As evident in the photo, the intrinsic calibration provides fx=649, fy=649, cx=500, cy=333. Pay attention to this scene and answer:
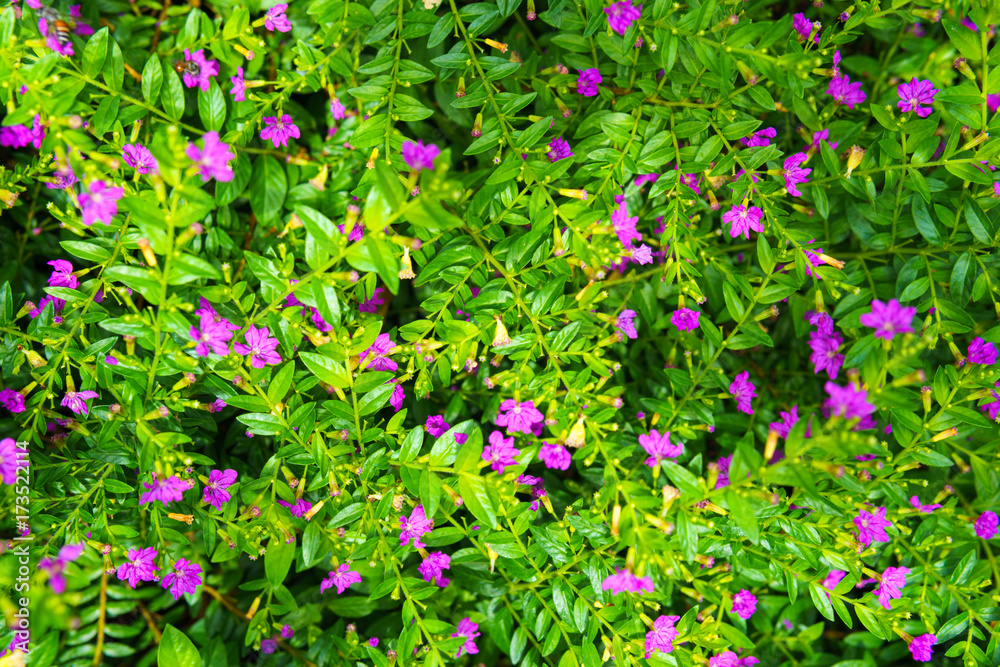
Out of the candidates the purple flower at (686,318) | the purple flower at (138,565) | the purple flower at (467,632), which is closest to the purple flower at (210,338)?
the purple flower at (138,565)

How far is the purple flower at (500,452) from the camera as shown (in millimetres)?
1767

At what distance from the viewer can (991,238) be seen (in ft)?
6.10

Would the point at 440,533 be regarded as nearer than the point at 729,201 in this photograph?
Yes

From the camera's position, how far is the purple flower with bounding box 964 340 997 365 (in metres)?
1.90

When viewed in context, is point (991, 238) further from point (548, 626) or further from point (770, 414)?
point (548, 626)

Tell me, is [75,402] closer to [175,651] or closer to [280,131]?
[175,651]

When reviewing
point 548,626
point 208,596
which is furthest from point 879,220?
point 208,596

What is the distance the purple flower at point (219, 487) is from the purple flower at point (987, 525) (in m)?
2.31

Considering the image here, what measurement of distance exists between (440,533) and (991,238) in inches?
70.1

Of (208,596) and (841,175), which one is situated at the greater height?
(841,175)

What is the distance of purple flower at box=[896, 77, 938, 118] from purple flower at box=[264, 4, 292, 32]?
70.9 inches

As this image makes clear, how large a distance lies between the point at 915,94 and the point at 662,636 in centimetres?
171

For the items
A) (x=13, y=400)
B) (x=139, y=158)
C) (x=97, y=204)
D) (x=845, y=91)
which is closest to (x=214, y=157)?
(x=97, y=204)

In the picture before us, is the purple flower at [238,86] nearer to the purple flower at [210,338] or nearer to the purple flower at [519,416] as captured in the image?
the purple flower at [210,338]
